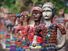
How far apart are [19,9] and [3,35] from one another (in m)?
0.26

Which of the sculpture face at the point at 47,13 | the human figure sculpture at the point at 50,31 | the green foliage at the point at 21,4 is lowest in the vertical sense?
the human figure sculpture at the point at 50,31

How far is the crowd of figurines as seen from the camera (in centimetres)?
247

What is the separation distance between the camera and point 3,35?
254 centimetres

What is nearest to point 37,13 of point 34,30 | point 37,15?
point 37,15


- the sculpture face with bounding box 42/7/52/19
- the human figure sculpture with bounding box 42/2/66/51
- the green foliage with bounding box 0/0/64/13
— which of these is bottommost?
the human figure sculpture with bounding box 42/2/66/51

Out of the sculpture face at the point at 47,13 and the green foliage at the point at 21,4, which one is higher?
the green foliage at the point at 21,4

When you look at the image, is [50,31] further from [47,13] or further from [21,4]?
[21,4]

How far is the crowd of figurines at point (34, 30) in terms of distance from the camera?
247 cm

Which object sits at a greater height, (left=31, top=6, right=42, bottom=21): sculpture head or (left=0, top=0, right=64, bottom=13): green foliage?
(left=0, top=0, right=64, bottom=13): green foliage

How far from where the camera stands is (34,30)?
2500 millimetres

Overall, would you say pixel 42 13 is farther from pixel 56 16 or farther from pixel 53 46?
pixel 53 46

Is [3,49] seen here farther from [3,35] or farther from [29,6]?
[29,6]

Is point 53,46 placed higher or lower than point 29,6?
lower

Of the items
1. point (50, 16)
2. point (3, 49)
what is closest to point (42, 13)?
point (50, 16)
